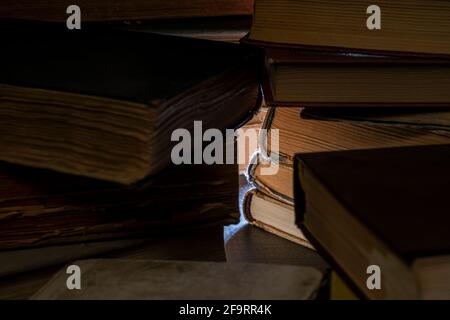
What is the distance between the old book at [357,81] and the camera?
896 mm

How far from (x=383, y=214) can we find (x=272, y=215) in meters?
0.42

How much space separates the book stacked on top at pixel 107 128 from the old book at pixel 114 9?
0.03 meters

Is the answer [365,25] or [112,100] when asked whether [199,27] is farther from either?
[112,100]

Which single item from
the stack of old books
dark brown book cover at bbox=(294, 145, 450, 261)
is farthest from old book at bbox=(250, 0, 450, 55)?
dark brown book cover at bbox=(294, 145, 450, 261)

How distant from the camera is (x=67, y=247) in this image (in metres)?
0.88

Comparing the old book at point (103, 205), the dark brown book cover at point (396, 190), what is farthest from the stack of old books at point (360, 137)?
the old book at point (103, 205)

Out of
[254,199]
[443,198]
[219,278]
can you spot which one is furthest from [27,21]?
[443,198]

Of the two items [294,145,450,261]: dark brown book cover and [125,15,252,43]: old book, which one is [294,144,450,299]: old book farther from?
[125,15,252,43]: old book

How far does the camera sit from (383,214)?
2.12 feet

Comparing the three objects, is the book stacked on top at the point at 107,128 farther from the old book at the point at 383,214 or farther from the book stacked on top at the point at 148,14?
the old book at the point at 383,214

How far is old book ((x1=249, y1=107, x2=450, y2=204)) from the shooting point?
0.91 metres

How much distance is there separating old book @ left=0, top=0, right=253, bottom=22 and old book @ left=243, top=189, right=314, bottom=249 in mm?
306
